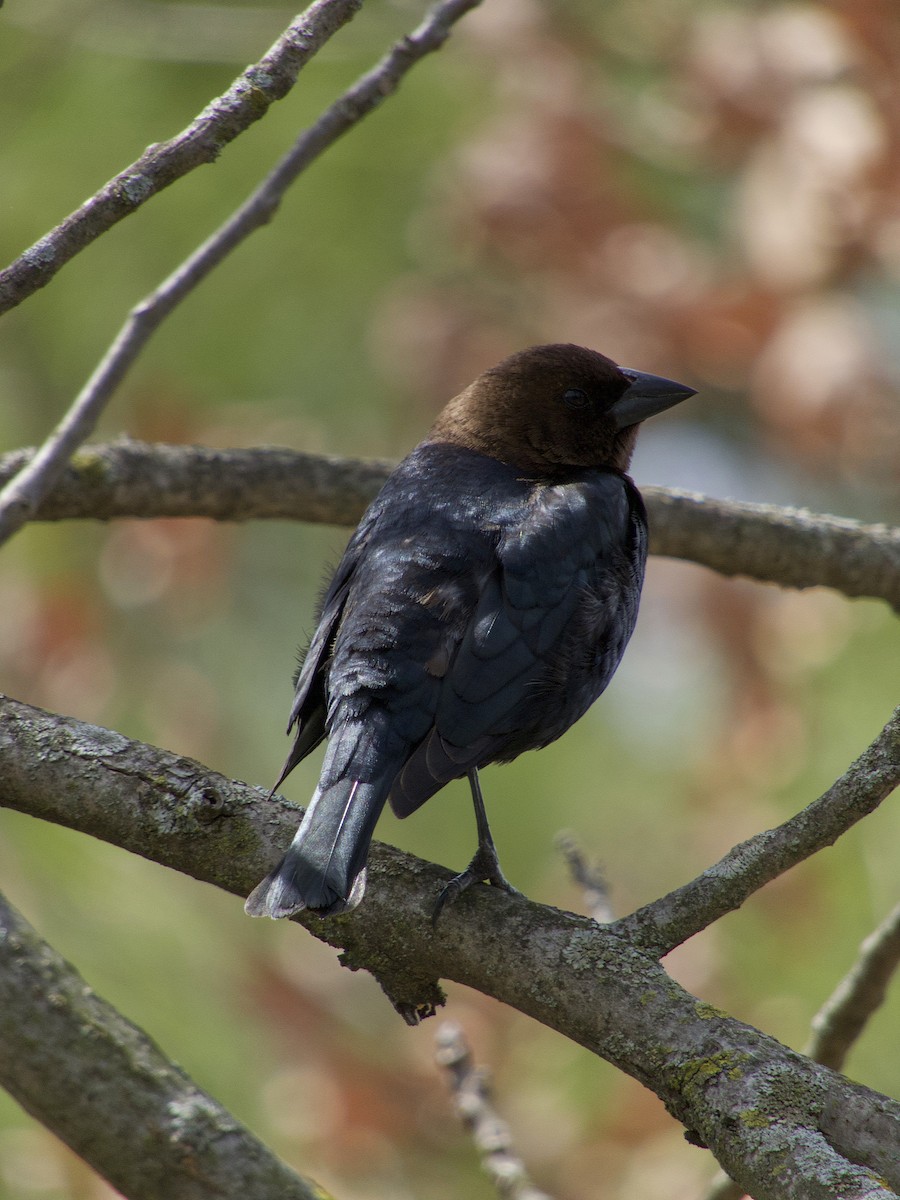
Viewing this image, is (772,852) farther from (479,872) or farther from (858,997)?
(858,997)

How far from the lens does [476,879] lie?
254 centimetres

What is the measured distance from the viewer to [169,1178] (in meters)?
2.23

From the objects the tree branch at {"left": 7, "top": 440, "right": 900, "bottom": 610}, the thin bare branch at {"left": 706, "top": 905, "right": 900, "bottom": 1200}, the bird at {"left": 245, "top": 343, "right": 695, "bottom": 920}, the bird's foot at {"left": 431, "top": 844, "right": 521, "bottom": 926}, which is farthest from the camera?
the tree branch at {"left": 7, "top": 440, "right": 900, "bottom": 610}

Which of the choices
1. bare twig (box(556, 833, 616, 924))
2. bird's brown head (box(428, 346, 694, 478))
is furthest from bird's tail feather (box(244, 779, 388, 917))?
bird's brown head (box(428, 346, 694, 478))

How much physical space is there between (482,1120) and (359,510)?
177cm

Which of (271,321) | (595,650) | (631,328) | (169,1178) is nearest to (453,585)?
(595,650)

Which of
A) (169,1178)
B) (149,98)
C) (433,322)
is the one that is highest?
(149,98)

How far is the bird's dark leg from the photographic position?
2.52 meters

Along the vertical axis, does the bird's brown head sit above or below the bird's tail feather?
above

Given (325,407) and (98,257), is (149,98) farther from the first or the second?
(325,407)

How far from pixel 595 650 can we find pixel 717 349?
10.3 feet

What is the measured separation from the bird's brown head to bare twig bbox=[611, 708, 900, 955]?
1.75 meters

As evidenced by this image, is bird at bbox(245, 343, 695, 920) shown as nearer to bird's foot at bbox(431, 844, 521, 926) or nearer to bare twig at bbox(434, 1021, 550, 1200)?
bird's foot at bbox(431, 844, 521, 926)

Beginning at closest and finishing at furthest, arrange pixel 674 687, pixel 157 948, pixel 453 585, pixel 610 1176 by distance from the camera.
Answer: pixel 453 585 → pixel 610 1176 → pixel 157 948 → pixel 674 687
